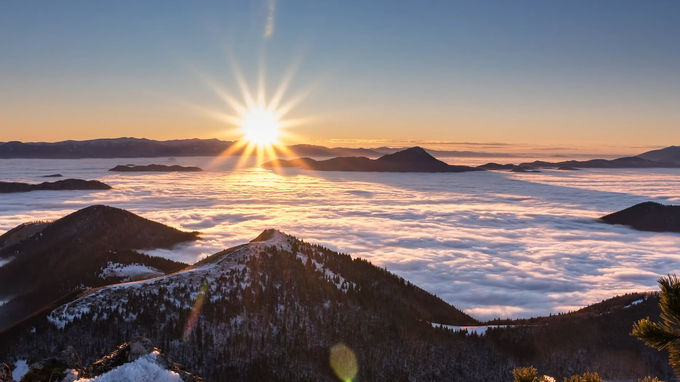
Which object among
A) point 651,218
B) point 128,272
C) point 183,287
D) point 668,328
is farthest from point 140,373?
point 651,218

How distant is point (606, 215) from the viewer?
102312 millimetres

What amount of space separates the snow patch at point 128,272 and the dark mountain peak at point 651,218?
315 ft

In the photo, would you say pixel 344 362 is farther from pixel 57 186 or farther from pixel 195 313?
pixel 57 186

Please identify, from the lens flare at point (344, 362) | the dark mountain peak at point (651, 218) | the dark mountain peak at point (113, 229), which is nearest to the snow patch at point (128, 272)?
the dark mountain peak at point (113, 229)

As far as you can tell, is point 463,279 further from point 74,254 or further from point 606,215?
point 606,215

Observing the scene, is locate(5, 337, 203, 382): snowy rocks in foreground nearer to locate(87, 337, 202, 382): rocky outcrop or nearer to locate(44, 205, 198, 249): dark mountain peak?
locate(87, 337, 202, 382): rocky outcrop

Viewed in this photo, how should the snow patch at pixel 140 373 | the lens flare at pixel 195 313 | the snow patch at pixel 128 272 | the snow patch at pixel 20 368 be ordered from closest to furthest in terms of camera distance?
1. the snow patch at pixel 140 373
2. the snow patch at pixel 20 368
3. the lens flare at pixel 195 313
4. the snow patch at pixel 128 272

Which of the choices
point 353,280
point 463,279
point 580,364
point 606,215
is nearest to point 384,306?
point 353,280

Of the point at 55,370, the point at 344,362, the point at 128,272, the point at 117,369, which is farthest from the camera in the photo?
the point at 128,272

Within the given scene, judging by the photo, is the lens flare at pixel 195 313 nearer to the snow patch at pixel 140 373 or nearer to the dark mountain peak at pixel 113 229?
the snow patch at pixel 140 373

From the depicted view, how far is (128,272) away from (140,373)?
29.8 m

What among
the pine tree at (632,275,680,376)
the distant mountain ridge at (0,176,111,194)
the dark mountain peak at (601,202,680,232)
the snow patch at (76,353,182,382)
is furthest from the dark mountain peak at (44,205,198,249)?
the distant mountain ridge at (0,176,111,194)

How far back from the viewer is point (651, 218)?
91.9 metres

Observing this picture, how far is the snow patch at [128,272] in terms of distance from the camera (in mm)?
35625
